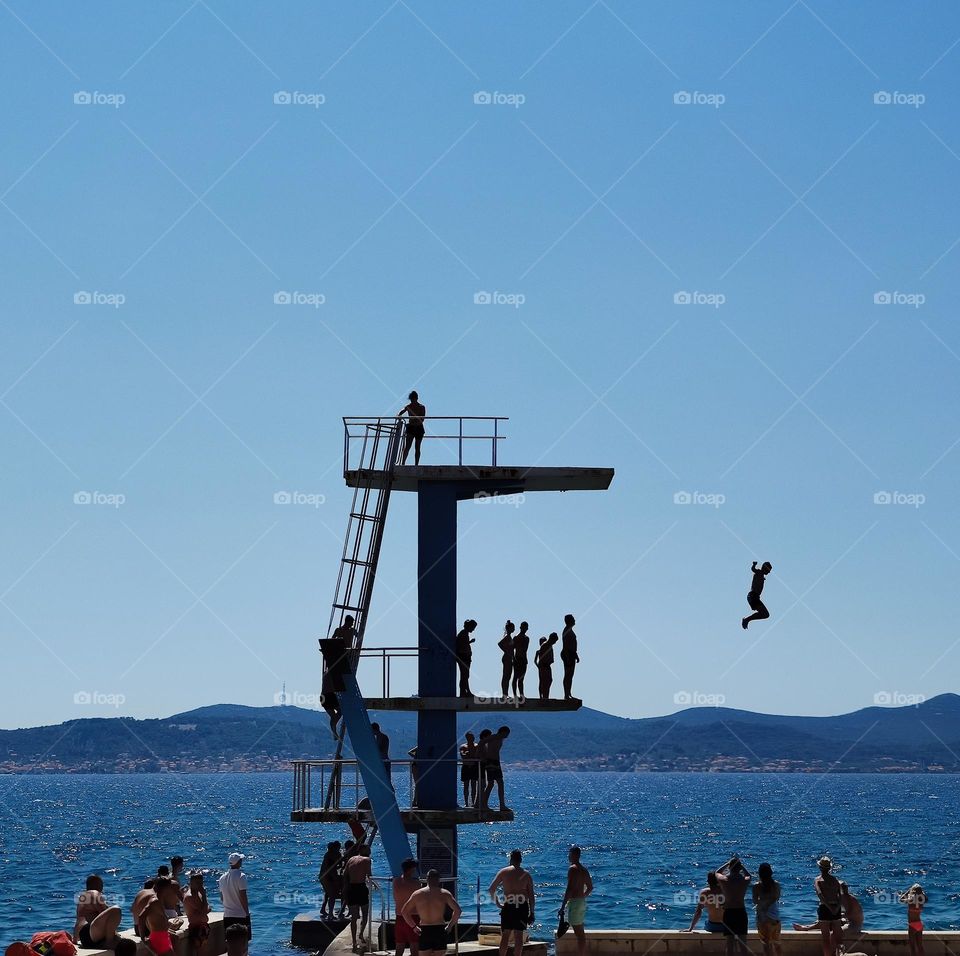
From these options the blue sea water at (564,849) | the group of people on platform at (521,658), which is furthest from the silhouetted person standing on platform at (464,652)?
the blue sea water at (564,849)

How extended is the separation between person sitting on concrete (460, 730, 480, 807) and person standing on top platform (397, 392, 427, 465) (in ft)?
17.7

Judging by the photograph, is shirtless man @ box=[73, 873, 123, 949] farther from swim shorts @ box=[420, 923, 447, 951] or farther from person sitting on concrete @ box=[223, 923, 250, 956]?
swim shorts @ box=[420, 923, 447, 951]

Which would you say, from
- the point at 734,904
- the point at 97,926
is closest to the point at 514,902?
the point at 734,904

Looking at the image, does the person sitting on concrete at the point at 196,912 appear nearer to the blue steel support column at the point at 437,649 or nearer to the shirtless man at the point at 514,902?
the shirtless man at the point at 514,902

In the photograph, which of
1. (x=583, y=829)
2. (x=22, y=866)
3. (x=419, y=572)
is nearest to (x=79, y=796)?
(x=583, y=829)

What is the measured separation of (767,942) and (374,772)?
6.92 m

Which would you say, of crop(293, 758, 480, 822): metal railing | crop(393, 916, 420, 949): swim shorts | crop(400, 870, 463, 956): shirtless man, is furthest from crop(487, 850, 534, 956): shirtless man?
crop(293, 758, 480, 822): metal railing

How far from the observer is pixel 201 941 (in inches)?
869

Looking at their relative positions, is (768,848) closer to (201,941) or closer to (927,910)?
(927,910)

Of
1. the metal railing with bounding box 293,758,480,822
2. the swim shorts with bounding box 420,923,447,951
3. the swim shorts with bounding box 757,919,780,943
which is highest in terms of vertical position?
the metal railing with bounding box 293,758,480,822

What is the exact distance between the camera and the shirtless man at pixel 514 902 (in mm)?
21062

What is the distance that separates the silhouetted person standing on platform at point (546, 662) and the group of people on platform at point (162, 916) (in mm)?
7290

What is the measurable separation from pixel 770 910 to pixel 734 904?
0.57 metres

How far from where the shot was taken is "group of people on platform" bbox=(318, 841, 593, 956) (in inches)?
753
